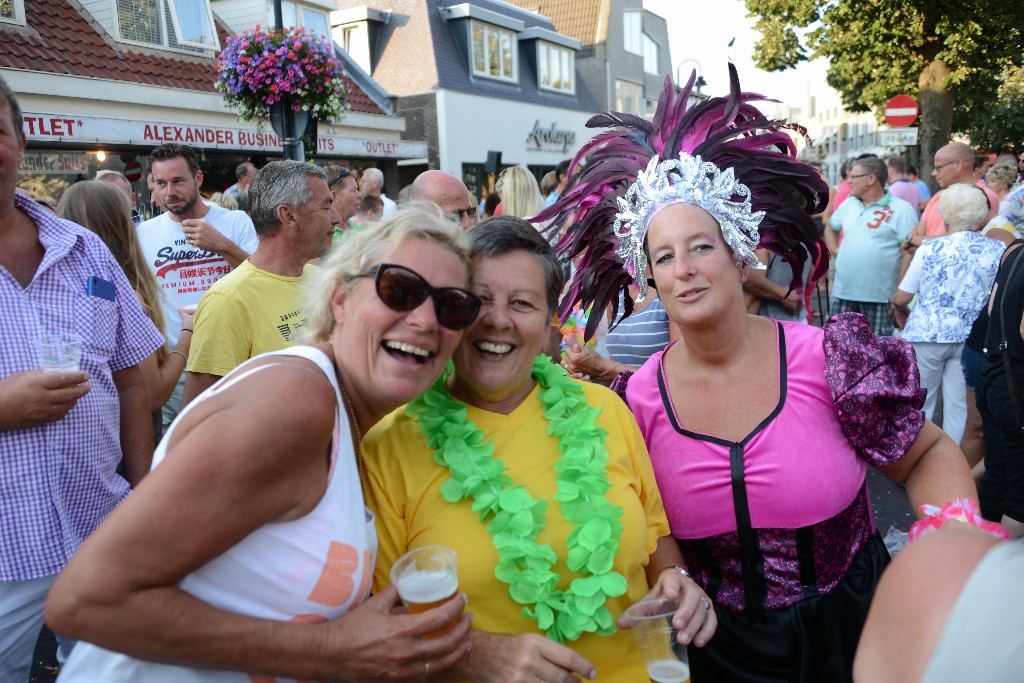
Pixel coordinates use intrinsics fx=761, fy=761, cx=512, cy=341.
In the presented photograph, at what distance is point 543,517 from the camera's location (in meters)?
1.89

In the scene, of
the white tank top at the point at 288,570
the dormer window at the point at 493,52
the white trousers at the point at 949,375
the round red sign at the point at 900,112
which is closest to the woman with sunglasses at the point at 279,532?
the white tank top at the point at 288,570

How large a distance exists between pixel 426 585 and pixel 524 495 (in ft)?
1.31

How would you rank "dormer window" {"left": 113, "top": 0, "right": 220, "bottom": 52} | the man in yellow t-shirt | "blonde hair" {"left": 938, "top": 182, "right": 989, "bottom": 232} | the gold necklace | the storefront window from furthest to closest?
the storefront window < "dormer window" {"left": 113, "top": 0, "right": 220, "bottom": 52} < "blonde hair" {"left": 938, "top": 182, "right": 989, "bottom": 232} < the man in yellow t-shirt < the gold necklace

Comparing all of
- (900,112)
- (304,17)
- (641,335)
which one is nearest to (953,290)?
(641,335)

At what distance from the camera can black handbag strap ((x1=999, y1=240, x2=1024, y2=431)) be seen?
13.0ft

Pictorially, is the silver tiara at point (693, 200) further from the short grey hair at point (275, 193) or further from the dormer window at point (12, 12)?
the dormer window at point (12, 12)

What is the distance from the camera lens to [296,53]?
343 inches

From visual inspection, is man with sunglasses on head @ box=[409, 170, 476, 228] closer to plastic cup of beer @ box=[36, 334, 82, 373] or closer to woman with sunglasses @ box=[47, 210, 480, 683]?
plastic cup of beer @ box=[36, 334, 82, 373]

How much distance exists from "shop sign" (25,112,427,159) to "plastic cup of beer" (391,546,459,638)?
34.2ft

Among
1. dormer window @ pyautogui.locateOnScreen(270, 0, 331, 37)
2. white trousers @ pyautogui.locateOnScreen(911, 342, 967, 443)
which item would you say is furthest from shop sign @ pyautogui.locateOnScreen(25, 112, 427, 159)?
white trousers @ pyautogui.locateOnScreen(911, 342, 967, 443)

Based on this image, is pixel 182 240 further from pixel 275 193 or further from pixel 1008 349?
pixel 1008 349

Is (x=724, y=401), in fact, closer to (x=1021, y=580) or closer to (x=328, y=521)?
(x=328, y=521)

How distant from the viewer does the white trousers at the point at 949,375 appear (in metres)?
5.68

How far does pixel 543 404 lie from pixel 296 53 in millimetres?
7880
